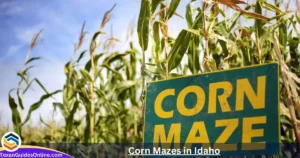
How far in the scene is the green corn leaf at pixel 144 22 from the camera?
2.36 meters

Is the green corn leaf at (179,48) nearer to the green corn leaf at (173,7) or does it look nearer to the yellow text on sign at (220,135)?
the green corn leaf at (173,7)

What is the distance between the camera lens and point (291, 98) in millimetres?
1986

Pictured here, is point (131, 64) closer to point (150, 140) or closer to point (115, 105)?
point (115, 105)

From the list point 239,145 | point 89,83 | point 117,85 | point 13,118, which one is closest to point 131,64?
point 117,85

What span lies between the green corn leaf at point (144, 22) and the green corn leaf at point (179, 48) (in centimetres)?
22

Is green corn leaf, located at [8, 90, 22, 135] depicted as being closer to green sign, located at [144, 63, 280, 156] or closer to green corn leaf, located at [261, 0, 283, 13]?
green sign, located at [144, 63, 280, 156]

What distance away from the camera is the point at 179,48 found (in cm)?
227

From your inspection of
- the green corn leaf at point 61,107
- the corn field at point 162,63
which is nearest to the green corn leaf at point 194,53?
the corn field at point 162,63

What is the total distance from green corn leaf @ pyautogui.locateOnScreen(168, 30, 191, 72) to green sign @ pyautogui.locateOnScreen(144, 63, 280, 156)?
0.39 meters

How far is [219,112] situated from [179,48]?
64cm

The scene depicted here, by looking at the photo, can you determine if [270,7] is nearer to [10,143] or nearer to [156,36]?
[156,36]

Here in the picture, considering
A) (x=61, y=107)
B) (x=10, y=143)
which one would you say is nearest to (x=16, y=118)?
(x=61, y=107)

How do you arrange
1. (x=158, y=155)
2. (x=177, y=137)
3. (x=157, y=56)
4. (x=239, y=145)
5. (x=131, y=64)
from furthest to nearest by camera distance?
(x=131, y=64)
(x=157, y=56)
(x=158, y=155)
(x=177, y=137)
(x=239, y=145)

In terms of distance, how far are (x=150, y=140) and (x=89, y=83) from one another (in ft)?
5.46
